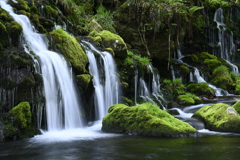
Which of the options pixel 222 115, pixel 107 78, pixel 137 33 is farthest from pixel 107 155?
pixel 137 33

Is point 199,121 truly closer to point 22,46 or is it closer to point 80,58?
point 80,58

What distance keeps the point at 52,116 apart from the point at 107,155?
12.6 feet

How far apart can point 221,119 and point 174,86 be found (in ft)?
28.3

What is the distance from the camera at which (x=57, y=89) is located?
9.84m

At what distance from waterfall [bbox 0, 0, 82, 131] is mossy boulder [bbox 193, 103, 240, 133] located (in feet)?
15.8

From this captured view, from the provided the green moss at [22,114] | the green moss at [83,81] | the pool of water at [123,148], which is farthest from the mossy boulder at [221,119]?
the green moss at [22,114]

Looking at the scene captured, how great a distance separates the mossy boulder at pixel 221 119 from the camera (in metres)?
9.45

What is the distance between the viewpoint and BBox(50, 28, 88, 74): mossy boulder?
11078 millimetres

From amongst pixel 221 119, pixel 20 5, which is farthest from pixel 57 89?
pixel 221 119

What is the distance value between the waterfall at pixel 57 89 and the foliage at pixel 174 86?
8672mm

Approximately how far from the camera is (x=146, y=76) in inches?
621

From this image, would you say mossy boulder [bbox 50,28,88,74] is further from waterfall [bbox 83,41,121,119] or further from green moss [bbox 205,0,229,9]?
green moss [bbox 205,0,229,9]

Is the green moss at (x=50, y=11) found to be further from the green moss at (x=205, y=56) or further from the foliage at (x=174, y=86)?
the green moss at (x=205, y=56)

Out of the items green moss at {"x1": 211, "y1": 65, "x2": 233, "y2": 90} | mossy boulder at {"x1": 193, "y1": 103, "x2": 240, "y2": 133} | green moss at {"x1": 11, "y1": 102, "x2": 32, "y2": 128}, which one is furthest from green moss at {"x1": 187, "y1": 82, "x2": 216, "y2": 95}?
green moss at {"x1": 11, "y1": 102, "x2": 32, "y2": 128}
